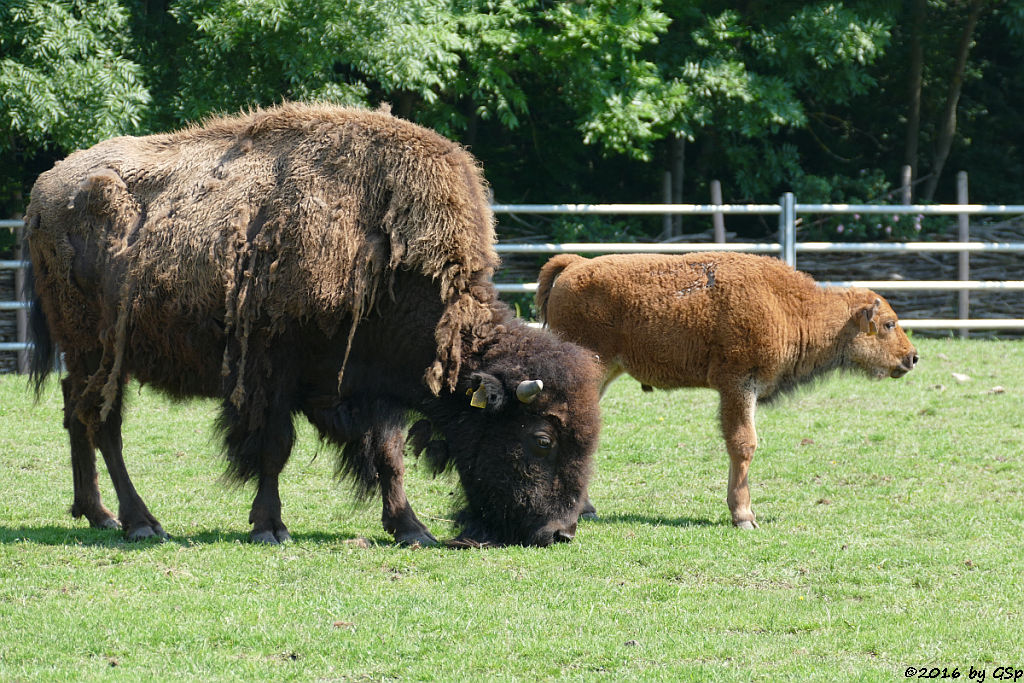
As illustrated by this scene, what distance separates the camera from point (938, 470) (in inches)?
350

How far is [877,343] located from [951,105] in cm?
1264

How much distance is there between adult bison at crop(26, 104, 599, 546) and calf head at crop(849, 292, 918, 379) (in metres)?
2.35

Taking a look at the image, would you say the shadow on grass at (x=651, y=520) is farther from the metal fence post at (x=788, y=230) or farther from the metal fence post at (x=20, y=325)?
the metal fence post at (x=20, y=325)

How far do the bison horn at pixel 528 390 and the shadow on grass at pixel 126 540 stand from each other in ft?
3.82

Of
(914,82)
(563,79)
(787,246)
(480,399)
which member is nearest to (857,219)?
(787,246)

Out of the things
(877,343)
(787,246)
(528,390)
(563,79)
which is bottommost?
(528,390)

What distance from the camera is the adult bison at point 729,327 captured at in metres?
7.71

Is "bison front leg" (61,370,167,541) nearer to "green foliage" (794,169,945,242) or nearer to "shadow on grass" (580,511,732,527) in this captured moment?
"shadow on grass" (580,511,732,527)

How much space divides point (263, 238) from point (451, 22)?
8.23 m

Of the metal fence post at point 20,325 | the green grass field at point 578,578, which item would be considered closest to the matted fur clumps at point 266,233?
the green grass field at point 578,578

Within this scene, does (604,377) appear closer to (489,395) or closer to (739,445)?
(739,445)

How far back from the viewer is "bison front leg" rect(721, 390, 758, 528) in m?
7.41

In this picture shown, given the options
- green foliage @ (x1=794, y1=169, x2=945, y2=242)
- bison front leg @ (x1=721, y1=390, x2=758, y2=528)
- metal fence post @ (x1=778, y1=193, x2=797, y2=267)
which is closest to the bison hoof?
bison front leg @ (x1=721, y1=390, x2=758, y2=528)

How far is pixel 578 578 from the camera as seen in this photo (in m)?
5.99
